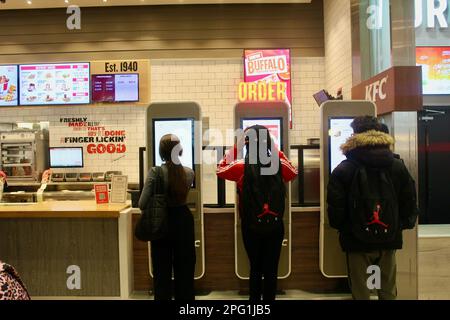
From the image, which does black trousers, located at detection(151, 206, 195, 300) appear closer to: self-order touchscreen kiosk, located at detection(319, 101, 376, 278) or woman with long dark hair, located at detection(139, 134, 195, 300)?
woman with long dark hair, located at detection(139, 134, 195, 300)

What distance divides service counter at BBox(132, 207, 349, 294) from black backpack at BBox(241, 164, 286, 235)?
92 cm

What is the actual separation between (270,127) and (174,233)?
140 centimetres

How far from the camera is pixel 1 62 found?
22.9 feet

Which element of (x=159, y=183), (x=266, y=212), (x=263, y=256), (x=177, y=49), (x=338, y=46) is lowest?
(x=263, y=256)

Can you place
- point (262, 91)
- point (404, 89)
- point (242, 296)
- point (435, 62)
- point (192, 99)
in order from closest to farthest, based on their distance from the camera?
point (404, 89) < point (242, 296) < point (435, 62) < point (262, 91) < point (192, 99)

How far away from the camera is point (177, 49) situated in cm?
678

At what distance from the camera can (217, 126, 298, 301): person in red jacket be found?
113 inches

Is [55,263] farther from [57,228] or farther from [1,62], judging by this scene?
[1,62]

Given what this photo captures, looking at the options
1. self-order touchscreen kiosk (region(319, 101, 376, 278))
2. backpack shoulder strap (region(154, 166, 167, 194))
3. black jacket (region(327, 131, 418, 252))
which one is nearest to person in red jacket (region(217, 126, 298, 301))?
black jacket (region(327, 131, 418, 252))

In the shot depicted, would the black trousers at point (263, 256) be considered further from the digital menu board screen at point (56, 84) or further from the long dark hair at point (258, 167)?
the digital menu board screen at point (56, 84)

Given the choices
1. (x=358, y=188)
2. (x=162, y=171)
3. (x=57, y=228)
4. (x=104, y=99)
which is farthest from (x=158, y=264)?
(x=104, y=99)

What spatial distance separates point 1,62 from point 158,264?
592 cm

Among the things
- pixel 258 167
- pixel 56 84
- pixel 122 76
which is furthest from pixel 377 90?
pixel 56 84

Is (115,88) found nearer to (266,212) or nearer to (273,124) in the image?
(273,124)
